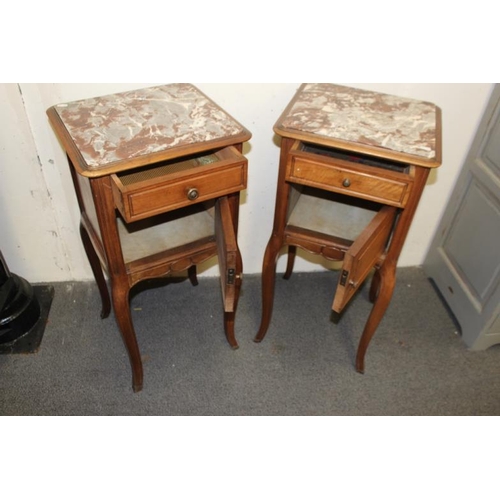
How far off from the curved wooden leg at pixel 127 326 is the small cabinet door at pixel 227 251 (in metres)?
0.31

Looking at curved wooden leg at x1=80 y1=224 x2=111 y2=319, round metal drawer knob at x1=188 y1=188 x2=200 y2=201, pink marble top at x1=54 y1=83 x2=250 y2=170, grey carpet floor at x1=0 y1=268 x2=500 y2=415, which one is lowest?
grey carpet floor at x1=0 y1=268 x2=500 y2=415

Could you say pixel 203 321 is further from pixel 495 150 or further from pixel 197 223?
pixel 495 150

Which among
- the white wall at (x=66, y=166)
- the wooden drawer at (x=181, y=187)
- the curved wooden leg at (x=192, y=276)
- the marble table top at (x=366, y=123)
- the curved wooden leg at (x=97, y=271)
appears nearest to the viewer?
the wooden drawer at (x=181, y=187)

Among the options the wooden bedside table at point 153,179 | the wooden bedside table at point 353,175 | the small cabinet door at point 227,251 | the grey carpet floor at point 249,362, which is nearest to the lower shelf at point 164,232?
the wooden bedside table at point 153,179

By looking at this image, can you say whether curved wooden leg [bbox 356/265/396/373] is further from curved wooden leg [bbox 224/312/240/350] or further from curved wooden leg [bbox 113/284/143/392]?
curved wooden leg [bbox 113/284/143/392]

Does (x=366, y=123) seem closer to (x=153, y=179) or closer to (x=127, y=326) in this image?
(x=153, y=179)

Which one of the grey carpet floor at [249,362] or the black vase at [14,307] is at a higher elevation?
the black vase at [14,307]

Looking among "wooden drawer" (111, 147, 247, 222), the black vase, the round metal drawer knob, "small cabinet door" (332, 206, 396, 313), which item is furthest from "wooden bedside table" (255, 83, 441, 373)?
the black vase

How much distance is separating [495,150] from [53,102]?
1492 mm

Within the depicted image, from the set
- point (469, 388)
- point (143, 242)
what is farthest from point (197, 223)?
point (469, 388)

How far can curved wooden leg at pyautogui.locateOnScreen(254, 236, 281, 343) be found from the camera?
1.45 metres

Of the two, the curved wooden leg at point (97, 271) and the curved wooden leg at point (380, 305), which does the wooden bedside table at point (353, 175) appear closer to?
the curved wooden leg at point (380, 305)

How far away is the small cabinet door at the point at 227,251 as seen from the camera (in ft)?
3.66

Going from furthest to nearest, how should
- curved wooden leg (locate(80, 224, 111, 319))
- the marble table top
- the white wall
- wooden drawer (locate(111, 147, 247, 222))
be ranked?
curved wooden leg (locate(80, 224, 111, 319)) < the white wall < the marble table top < wooden drawer (locate(111, 147, 247, 222))
